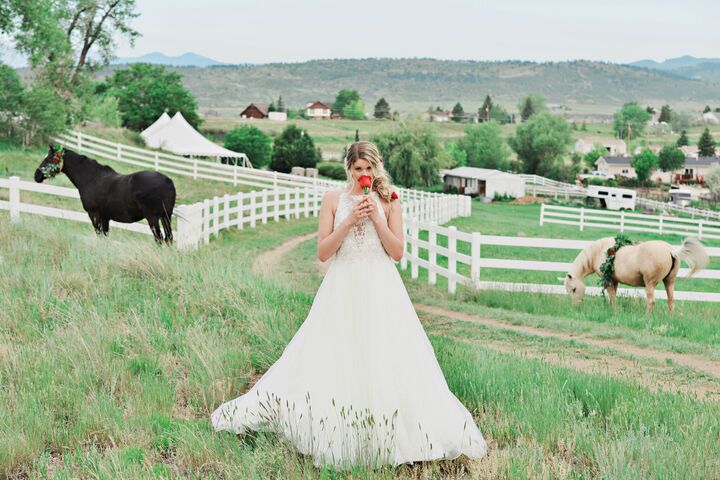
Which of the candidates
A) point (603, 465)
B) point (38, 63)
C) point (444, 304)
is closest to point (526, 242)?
point (444, 304)

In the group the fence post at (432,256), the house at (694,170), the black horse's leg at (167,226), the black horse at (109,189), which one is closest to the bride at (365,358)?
the fence post at (432,256)

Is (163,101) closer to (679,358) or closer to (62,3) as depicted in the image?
(62,3)

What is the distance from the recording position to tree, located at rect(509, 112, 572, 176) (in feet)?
338

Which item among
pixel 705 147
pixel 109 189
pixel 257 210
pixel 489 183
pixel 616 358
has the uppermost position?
pixel 705 147

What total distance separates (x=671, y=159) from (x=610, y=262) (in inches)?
4706

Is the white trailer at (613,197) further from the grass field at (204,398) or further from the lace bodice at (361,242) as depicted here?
the lace bodice at (361,242)

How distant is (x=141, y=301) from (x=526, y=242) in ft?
25.3

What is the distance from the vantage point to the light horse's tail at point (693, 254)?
11844mm

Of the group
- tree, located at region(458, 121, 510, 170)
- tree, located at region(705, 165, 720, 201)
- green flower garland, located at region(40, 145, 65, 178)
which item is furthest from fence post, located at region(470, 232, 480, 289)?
tree, located at region(458, 121, 510, 170)

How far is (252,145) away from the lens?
88.6 metres

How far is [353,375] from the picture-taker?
16.1 feet

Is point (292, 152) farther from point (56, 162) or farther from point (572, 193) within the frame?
point (56, 162)

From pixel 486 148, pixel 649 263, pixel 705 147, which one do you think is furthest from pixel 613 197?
pixel 705 147

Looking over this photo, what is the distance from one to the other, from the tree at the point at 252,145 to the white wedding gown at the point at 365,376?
275 ft
